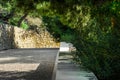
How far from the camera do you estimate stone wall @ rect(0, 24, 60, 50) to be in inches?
1209

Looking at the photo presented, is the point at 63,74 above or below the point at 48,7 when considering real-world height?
below

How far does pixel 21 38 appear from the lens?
37.0m

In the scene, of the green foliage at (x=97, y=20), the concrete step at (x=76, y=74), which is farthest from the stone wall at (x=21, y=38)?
the green foliage at (x=97, y=20)

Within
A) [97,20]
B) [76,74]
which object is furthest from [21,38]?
[97,20]

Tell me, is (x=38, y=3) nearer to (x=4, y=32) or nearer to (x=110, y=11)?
(x=110, y=11)

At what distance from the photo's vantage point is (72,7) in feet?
31.8

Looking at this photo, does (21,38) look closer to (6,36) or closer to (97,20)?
(6,36)

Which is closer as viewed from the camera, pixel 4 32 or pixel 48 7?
pixel 48 7

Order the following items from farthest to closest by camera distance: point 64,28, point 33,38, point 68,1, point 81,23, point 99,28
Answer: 1. point 33,38
2. point 64,28
3. point 81,23
4. point 99,28
5. point 68,1

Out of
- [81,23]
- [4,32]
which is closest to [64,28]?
[4,32]

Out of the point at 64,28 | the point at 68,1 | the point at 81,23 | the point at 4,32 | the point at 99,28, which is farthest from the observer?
the point at 4,32

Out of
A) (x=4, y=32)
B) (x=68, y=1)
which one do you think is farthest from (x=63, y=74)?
(x=4, y=32)

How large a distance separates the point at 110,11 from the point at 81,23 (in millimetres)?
2611

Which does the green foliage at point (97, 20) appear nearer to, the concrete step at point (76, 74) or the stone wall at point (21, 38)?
the concrete step at point (76, 74)
